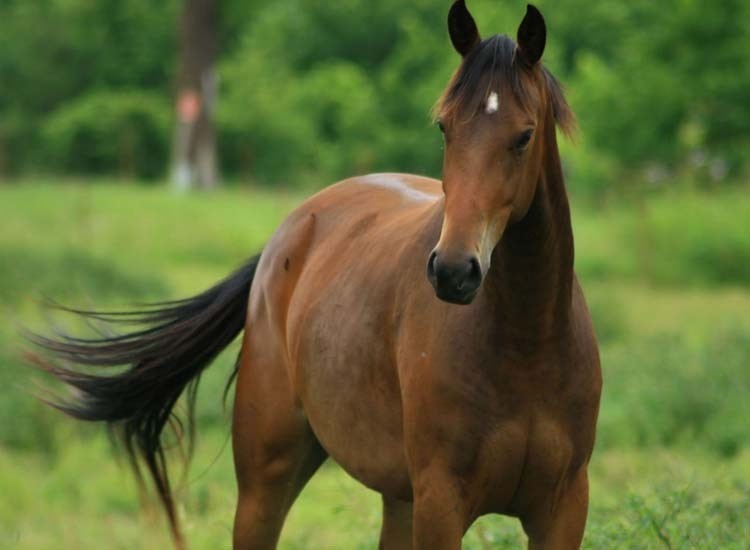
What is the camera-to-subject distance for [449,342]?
14.3 ft

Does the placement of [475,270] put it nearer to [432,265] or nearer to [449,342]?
[432,265]

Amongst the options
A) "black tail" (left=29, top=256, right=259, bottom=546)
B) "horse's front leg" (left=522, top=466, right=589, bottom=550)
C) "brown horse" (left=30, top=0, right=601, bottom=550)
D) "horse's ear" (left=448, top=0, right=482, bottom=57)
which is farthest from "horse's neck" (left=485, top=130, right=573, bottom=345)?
"black tail" (left=29, top=256, right=259, bottom=546)

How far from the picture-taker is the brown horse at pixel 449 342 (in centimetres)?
400

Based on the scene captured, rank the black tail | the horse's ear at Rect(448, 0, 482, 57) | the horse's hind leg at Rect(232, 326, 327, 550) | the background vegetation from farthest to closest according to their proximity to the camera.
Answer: the background vegetation, the black tail, the horse's hind leg at Rect(232, 326, 327, 550), the horse's ear at Rect(448, 0, 482, 57)

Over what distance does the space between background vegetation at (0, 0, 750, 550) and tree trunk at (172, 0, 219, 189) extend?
110 centimetres

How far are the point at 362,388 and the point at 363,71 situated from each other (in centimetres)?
3153

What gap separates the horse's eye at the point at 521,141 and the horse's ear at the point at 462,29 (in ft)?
1.02

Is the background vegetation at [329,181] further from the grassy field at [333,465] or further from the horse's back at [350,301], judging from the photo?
the horse's back at [350,301]

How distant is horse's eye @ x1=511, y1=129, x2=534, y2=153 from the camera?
13.0ft

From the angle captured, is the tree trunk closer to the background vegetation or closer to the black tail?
the background vegetation

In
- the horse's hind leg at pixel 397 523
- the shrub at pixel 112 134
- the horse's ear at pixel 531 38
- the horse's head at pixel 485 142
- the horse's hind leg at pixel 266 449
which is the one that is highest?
the horse's ear at pixel 531 38

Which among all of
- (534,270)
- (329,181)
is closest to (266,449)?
(534,270)

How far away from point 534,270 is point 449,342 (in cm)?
31

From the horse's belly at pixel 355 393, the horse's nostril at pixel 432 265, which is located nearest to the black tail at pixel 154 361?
the horse's belly at pixel 355 393
